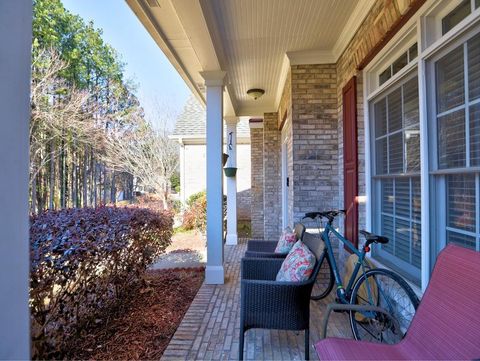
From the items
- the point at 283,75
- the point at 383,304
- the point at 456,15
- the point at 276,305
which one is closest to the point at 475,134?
the point at 456,15

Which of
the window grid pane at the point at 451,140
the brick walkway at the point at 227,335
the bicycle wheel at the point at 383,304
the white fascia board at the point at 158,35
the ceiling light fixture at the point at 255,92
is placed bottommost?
the brick walkway at the point at 227,335

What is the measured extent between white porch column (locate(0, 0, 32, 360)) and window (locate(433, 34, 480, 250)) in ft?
6.59

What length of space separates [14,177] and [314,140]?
3228 millimetres

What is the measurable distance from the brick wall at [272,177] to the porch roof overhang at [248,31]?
7.16 feet

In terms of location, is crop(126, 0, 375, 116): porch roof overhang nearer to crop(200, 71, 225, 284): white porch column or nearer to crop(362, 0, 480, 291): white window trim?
crop(200, 71, 225, 284): white porch column

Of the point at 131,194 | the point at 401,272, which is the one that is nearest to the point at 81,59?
the point at 131,194

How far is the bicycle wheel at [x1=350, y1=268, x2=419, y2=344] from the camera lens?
1.93 m

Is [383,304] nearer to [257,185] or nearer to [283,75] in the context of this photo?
[283,75]

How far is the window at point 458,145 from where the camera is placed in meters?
1.48

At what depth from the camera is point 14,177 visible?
35.5 inches

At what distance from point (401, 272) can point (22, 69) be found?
8.75ft

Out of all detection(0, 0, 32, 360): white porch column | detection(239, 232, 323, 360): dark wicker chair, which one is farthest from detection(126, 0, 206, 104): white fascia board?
detection(239, 232, 323, 360): dark wicker chair

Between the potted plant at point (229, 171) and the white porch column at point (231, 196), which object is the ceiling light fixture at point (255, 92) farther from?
the potted plant at point (229, 171)

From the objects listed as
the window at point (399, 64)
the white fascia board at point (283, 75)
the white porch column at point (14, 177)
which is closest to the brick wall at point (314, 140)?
the white fascia board at point (283, 75)
